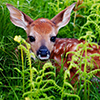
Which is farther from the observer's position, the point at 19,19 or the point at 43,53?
the point at 19,19

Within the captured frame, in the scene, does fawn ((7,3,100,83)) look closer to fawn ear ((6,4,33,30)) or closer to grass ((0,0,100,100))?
fawn ear ((6,4,33,30))

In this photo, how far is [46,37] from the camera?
3.59m

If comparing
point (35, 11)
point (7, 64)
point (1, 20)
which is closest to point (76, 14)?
point (35, 11)

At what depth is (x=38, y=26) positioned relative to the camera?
3.65 metres

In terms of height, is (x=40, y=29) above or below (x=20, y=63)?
above

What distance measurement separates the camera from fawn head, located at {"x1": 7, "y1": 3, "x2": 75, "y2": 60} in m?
3.47

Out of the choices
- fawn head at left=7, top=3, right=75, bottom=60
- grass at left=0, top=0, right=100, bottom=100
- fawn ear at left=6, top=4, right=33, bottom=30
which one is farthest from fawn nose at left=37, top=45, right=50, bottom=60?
fawn ear at left=6, top=4, right=33, bottom=30

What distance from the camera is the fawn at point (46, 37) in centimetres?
349

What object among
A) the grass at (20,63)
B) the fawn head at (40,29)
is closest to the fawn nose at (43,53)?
the fawn head at (40,29)

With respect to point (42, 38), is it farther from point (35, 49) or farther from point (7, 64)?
point (7, 64)

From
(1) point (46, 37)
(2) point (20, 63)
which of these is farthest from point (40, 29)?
(2) point (20, 63)

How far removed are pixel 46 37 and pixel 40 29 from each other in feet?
0.50

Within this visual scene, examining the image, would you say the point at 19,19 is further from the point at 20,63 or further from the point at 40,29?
the point at 20,63

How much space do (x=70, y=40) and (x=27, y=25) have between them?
2.43 feet
